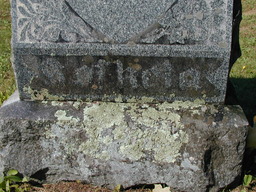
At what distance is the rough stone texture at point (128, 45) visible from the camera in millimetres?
2926

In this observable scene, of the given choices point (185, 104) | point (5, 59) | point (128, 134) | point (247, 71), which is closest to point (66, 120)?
point (128, 134)

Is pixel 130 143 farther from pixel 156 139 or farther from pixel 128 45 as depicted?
pixel 128 45

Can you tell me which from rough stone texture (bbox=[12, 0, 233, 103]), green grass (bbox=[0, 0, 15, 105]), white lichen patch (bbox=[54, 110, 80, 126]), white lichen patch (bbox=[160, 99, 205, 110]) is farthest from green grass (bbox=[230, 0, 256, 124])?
green grass (bbox=[0, 0, 15, 105])

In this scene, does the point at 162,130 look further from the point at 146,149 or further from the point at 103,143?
the point at 103,143

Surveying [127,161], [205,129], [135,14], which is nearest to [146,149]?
[127,161]

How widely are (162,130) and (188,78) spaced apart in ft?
1.42

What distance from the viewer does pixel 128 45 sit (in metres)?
2.96

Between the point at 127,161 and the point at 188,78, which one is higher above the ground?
the point at 188,78

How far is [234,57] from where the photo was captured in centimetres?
325

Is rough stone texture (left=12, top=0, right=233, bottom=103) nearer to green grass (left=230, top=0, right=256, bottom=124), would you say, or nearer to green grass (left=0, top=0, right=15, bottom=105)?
green grass (left=230, top=0, right=256, bottom=124)

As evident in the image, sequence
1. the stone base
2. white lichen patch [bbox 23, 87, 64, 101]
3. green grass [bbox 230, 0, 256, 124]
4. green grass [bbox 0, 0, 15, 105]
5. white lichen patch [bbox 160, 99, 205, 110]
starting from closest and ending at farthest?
the stone base
white lichen patch [bbox 160, 99, 205, 110]
white lichen patch [bbox 23, 87, 64, 101]
green grass [bbox 230, 0, 256, 124]
green grass [bbox 0, 0, 15, 105]

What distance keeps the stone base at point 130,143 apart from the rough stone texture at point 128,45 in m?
0.17

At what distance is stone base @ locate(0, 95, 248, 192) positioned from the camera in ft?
9.49

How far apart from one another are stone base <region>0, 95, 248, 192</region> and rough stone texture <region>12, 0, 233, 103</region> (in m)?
0.17
